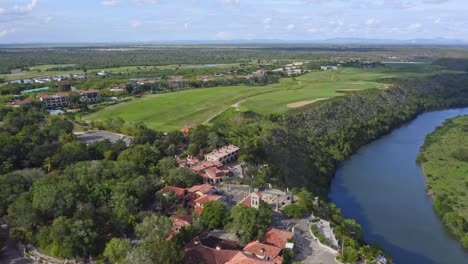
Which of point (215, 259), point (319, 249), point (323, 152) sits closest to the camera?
point (215, 259)

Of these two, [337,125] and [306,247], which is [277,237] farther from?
[337,125]

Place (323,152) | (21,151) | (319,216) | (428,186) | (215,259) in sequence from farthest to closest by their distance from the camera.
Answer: (323,152)
(428,186)
(21,151)
(319,216)
(215,259)

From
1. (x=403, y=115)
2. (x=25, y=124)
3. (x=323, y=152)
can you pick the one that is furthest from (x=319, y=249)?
(x=403, y=115)

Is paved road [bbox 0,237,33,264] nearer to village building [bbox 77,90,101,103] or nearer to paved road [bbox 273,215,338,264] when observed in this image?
paved road [bbox 273,215,338,264]

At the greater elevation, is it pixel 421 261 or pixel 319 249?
pixel 319 249

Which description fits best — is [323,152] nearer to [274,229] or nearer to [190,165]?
[190,165]

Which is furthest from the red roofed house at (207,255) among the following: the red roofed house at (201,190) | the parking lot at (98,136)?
the parking lot at (98,136)

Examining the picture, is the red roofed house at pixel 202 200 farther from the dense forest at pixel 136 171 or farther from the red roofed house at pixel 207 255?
the red roofed house at pixel 207 255
